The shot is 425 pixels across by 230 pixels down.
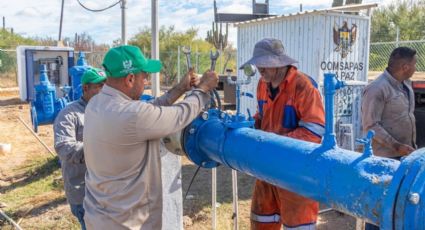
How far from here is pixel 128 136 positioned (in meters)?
1.89

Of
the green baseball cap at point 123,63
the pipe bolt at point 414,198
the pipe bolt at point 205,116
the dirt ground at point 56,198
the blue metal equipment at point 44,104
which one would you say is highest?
the green baseball cap at point 123,63

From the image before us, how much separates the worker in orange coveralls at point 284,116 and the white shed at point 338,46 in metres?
4.26

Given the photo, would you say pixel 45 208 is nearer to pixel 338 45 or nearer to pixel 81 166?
pixel 81 166

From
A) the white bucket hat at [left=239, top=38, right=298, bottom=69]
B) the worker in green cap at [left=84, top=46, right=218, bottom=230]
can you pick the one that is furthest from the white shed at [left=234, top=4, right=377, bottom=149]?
the worker in green cap at [left=84, top=46, right=218, bottom=230]

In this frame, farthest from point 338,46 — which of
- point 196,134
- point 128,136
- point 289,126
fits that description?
point 128,136

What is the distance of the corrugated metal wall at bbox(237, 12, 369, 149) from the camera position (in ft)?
22.9

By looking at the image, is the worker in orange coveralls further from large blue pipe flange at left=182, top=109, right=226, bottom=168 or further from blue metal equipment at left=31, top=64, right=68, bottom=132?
blue metal equipment at left=31, top=64, right=68, bottom=132

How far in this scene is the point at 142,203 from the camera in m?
2.09

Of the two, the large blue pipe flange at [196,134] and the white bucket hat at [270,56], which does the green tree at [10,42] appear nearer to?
the white bucket hat at [270,56]

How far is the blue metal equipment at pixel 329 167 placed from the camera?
43.2 inches

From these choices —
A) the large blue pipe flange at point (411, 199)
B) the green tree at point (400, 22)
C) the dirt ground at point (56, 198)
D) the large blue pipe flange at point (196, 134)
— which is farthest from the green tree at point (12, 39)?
the large blue pipe flange at point (411, 199)

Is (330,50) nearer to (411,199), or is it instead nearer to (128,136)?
(128,136)

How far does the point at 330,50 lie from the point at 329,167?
6.26 m

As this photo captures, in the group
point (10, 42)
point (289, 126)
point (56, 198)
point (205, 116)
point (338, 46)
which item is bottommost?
point (56, 198)
